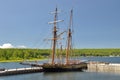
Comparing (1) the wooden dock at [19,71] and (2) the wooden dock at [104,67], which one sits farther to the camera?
(2) the wooden dock at [104,67]

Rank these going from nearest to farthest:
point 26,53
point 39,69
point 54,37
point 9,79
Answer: point 9,79 → point 39,69 → point 54,37 → point 26,53

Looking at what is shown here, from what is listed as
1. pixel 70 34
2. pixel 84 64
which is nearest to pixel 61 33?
pixel 70 34

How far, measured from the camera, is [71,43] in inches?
3907

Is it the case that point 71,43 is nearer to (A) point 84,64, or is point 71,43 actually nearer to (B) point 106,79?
(A) point 84,64

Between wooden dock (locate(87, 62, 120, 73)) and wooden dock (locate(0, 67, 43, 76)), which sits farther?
wooden dock (locate(87, 62, 120, 73))

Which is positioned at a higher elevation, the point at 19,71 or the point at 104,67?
the point at 104,67

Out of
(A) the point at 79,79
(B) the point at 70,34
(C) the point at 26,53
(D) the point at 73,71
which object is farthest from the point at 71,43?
(C) the point at 26,53

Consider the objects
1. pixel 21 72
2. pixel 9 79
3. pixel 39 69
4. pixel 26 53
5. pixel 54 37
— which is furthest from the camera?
pixel 26 53

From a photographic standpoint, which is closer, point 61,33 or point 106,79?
point 106,79

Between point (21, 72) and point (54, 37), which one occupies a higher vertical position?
point (54, 37)

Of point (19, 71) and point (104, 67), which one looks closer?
point (19, 71)

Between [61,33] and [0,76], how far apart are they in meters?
30.6

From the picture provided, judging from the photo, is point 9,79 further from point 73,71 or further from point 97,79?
point 73,71

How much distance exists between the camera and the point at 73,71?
9138 centimetres
